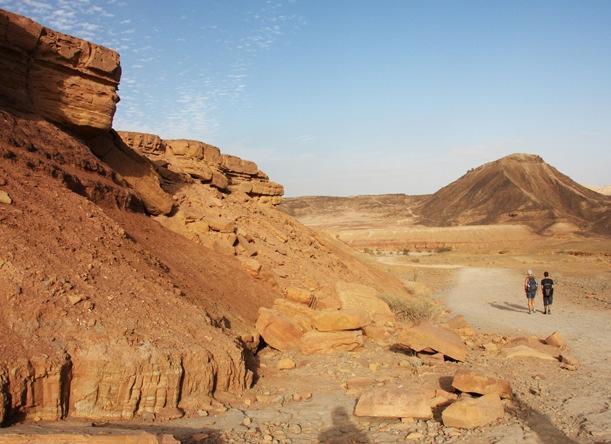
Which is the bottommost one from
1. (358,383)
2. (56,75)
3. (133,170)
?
(358,383)

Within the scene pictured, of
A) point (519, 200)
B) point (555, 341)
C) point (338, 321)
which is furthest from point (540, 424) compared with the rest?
point (519, 200)

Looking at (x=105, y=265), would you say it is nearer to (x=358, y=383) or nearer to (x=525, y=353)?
(x=358, y=383)

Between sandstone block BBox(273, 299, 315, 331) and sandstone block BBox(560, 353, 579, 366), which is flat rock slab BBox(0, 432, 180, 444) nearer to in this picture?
sandstone block BBox(273, 299, 315, 331)

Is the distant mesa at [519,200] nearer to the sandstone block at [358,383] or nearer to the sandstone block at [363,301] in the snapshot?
the sandstone block at [363,301]

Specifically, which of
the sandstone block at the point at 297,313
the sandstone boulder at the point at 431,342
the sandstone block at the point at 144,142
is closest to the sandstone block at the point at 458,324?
the sandstone boulder at the point at 431,342

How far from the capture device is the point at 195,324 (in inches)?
288

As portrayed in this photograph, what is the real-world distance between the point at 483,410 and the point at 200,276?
6.21 meters

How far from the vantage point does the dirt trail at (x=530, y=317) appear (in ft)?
34.8

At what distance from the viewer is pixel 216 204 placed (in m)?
15.5

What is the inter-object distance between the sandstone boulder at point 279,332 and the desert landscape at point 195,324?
0.09 ft

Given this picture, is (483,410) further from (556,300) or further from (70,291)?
(556,300)

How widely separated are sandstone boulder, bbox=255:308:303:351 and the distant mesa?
2442 inches

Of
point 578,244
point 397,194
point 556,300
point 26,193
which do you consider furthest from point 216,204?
point 397,194

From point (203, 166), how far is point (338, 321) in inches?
366
